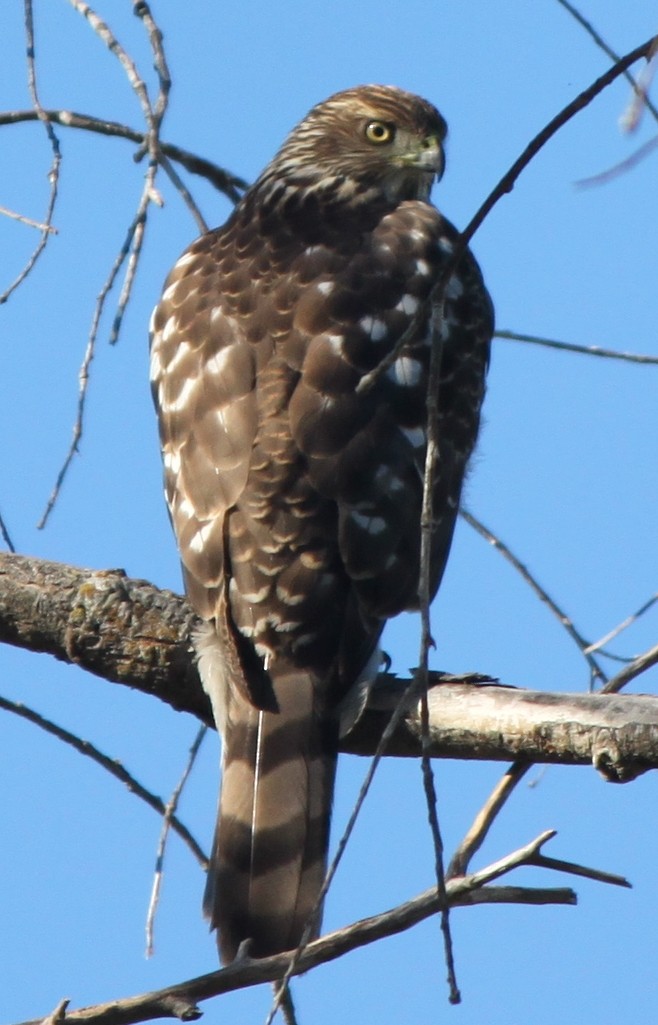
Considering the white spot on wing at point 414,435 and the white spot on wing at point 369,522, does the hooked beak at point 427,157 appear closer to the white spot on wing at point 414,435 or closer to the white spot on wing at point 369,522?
the white spot on wing at point 414,435

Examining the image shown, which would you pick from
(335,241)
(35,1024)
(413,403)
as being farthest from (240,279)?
(35,1024)

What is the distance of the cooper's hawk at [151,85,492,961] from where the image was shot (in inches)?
145

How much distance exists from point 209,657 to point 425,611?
149 centimetres

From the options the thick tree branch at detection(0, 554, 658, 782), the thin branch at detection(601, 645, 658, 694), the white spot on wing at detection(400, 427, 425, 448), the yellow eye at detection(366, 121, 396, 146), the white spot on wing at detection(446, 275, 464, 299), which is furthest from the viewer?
the yellow eye at detection(366, 121, 396, 146)

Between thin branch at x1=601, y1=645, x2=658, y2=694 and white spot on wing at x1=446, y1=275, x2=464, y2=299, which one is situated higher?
white spot on wing at x1=446, y1=275, x2=464, y2=299

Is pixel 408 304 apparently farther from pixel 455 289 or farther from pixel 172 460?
pixel 172 460

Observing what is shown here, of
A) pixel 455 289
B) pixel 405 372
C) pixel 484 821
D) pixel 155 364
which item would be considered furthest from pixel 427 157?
pixel 484 821

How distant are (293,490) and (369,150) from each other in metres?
2.03

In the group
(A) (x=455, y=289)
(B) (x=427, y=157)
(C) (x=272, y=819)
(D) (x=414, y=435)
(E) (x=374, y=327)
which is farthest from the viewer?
(B) (x=427, y=157)

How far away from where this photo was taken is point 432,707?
344 cm

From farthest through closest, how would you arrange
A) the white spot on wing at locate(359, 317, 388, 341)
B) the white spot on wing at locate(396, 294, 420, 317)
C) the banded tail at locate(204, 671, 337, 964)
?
the white spot on wing at locate(396, 294, 420, 317), the white spot on wing at locate(359, 317, 388, 341), the banded tail at locate(204, 671, 337, 964)

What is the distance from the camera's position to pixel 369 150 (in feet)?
17.8

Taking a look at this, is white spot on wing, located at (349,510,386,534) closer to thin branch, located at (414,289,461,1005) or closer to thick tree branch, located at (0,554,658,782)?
thick tree branch, located at (0,554,658,782)

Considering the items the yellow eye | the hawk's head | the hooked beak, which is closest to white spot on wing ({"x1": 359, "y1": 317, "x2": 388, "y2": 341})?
the hawk's head
